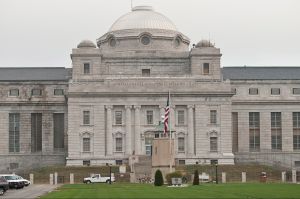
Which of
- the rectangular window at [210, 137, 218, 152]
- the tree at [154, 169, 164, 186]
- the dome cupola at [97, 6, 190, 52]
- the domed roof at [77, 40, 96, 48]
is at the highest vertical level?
the dome cupola at [97, 6, 190, 52]

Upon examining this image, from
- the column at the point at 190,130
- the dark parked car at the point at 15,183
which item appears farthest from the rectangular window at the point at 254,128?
the dark parked car at the point at 15,183

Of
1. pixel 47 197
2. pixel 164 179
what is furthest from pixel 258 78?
pixel 47 197

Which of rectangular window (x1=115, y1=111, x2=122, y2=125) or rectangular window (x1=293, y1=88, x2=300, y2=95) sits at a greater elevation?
rectangular window (x1=293, y1=88, x2=300, y2=95)

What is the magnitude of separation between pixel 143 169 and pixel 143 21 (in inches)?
1156

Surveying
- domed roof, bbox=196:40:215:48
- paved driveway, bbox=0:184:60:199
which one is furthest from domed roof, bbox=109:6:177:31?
paved driveway, bbox=0:184:60:199

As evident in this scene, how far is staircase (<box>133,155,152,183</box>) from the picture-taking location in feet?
317

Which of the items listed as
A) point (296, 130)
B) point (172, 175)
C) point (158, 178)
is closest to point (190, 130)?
point (296, 130)

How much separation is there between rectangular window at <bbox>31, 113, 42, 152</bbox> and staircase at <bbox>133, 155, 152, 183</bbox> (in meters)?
19.9

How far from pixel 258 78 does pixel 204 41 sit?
11332 mm

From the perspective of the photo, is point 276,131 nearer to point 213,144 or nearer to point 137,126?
point 213,144

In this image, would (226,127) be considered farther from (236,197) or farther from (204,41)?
(236,197)

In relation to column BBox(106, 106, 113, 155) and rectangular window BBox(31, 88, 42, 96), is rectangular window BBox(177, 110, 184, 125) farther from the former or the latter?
rectangular window BBox(31, 88, 42, 96)

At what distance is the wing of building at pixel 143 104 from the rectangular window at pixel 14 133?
0.14m

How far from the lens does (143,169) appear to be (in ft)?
341
